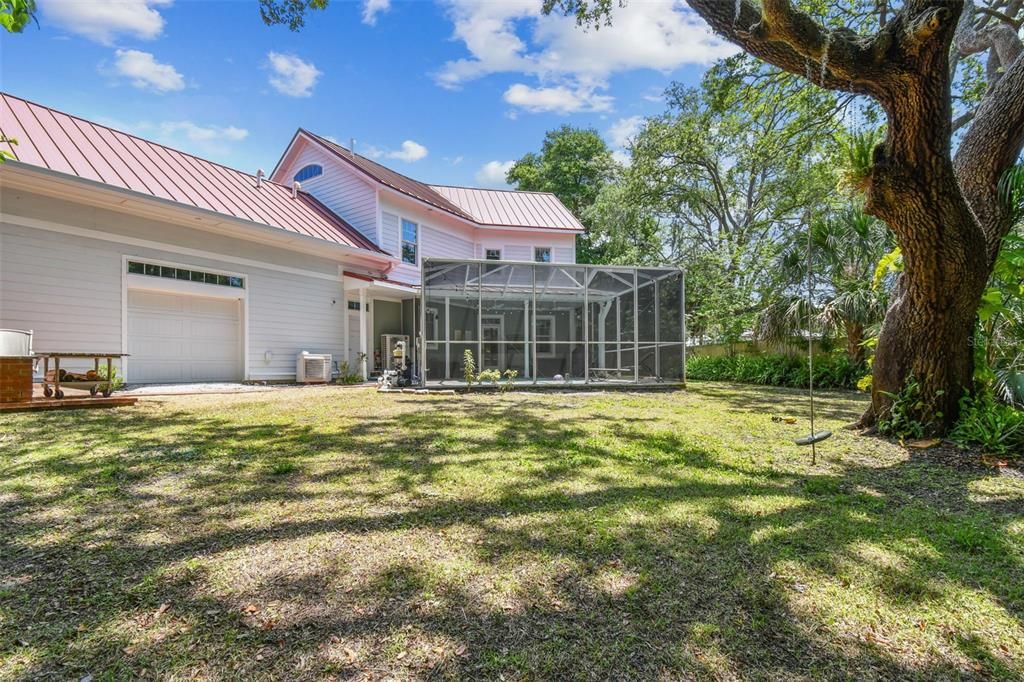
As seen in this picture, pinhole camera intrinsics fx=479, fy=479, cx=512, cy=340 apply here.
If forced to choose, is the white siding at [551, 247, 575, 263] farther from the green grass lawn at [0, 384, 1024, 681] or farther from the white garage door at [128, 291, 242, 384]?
the green grass lawn at [0, 384, 1024, 681]

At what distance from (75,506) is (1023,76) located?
7731 mm

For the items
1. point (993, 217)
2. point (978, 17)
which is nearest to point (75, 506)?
point (993, 217)

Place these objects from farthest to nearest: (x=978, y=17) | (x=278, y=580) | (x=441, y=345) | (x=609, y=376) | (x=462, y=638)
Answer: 1. (x=609, y=376)
2. (x=441, y=345)
3. (x=978, y=17)
4. (x=278, y=580)
5. (x=462, y=638)

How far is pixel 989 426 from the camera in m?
4.17

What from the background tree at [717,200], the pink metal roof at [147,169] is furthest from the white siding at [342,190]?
the background tree at [717,200]

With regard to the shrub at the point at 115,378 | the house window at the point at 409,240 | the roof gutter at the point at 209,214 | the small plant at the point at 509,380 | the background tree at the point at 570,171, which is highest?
the background tree at the point at 570,171

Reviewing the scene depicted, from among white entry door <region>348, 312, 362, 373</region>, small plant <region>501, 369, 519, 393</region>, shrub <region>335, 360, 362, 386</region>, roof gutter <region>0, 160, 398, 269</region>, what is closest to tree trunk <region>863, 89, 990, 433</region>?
small plant <region>501, 369, 519, 393</region>

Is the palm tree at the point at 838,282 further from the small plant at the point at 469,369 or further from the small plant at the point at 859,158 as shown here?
the small plant at the point at 469,369

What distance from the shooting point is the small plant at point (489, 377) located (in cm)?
982

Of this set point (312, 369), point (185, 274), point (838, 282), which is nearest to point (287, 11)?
point (185, 274)

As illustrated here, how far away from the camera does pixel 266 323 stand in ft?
34.6

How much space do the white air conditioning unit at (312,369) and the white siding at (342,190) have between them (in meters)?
3.70

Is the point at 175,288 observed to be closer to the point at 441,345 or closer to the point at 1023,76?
the point at 441,345

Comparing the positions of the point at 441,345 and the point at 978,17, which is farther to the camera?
the point at 441,345
